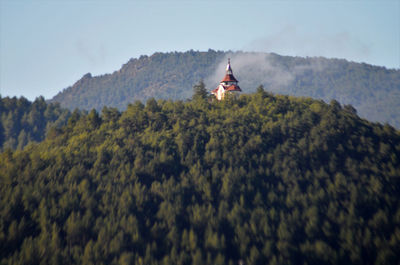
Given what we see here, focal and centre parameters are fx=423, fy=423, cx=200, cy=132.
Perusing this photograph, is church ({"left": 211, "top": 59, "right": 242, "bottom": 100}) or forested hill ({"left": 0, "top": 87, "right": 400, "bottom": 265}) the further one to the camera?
church ({"left": 211, "top": 59, "right": 242, "bottom": 100})

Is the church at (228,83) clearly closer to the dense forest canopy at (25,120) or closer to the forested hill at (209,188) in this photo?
the forested hill at (209,188)

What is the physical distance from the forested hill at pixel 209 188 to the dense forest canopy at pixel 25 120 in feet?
227

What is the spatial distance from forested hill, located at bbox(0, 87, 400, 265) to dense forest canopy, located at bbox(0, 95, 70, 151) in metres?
69.3

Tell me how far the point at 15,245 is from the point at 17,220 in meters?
6.25

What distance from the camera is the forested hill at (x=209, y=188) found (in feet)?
215

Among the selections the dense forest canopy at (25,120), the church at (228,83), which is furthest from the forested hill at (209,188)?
the dense forest canopy at (25,120)

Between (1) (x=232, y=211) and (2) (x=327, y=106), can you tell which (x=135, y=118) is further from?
(2) (x=327, y=106)

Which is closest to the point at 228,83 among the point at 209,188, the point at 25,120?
the point at 209,188

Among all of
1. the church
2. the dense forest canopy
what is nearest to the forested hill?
the church

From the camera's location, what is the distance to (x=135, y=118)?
97375 mm

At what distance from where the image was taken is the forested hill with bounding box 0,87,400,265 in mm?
65438

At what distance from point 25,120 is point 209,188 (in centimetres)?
11850

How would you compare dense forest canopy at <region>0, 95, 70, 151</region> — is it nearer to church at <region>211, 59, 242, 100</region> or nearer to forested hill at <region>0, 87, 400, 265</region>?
forested hill at <region>0, 87, 400, 265</region>

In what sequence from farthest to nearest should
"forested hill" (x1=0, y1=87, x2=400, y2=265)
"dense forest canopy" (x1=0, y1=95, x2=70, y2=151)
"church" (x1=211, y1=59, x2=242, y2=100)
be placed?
"dense forest canopy" (x1=0, y1=95, x2=70, y2=151) < "church" (x1=211, y1=59, x2=242, y2=100) < "forested hill" (x1=0, y1=87, x2=400, y2=265)
